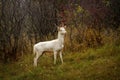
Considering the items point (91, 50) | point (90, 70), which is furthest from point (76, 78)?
point (91, 50)

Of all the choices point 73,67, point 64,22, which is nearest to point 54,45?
point 73,67

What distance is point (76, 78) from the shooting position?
9.48 m

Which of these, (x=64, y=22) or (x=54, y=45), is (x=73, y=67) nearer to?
(x=54, y=45)

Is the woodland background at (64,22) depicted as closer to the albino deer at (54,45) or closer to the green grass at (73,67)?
the green grass at (73,67)

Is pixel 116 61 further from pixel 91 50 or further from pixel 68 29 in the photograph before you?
pixel 68 29

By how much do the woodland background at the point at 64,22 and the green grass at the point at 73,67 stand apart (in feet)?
0.28

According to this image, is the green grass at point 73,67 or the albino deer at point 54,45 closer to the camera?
the green grass at point 73,67

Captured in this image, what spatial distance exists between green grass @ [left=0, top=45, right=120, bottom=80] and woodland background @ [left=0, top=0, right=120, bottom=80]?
9cm

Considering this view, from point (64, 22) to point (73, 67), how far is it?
4.50 m

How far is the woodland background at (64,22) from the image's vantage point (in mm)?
12797

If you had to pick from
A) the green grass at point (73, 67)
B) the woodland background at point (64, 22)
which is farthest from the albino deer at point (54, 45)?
the woodland background at point (64, 22)

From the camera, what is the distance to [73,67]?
34.9ft

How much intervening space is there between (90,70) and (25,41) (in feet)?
16.4

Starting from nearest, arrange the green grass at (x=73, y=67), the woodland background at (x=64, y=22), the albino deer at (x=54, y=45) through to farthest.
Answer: the green grass at (x=73, y=67) < the albino deer at (x=54, y=45) < the woodland background at (x=64, y=22)
